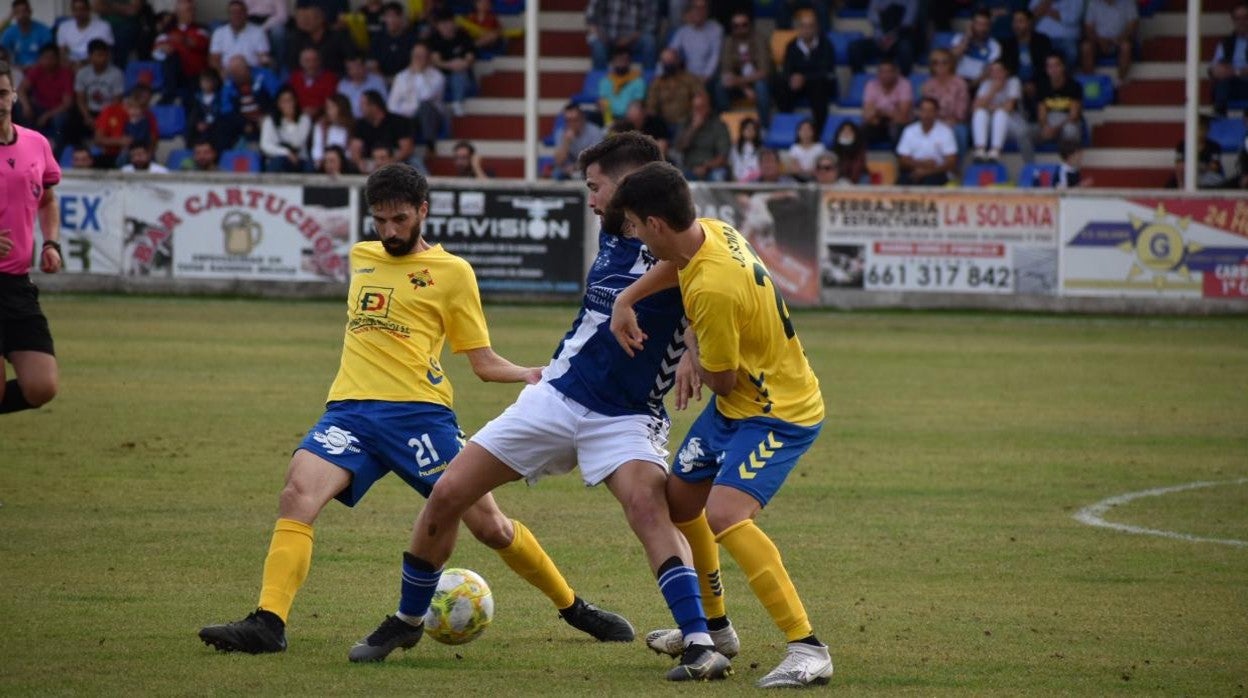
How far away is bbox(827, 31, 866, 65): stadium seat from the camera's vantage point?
1070 inches

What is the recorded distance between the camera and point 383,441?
22.0ft

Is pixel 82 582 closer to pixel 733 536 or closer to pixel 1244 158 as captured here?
pixel 733 536

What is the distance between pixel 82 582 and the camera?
767cm

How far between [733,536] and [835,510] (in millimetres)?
4177

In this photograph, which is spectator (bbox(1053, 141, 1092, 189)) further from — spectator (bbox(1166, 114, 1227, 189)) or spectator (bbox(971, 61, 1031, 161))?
spectator (bbox(1166, 114, 1227, 189))

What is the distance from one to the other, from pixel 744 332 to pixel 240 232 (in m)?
18.0

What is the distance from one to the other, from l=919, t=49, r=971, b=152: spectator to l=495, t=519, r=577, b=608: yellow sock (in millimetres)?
19232

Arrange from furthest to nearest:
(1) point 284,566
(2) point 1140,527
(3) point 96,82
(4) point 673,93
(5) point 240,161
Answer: (3) point 96,82
(5) point 240,161
(4) point 673,93
(2) point 1140,527
(1) point 284,566

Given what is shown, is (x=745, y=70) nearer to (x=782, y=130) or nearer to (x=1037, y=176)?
(x=782, y=130)

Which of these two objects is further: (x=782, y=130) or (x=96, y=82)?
(x=96, y=82)

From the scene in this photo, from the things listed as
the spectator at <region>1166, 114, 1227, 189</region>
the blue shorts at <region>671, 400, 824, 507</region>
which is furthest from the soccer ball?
the spectator at <region>1166, 114, 1227, 189</region>

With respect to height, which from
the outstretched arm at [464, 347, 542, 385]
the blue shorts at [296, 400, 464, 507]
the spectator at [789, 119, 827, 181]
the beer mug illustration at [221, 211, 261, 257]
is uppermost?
the spectator at [789, 119, 827, 181]

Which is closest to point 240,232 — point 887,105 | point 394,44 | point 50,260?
point 394,44

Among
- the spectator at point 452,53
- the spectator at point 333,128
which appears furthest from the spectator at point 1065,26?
the spectator at point 333,128
